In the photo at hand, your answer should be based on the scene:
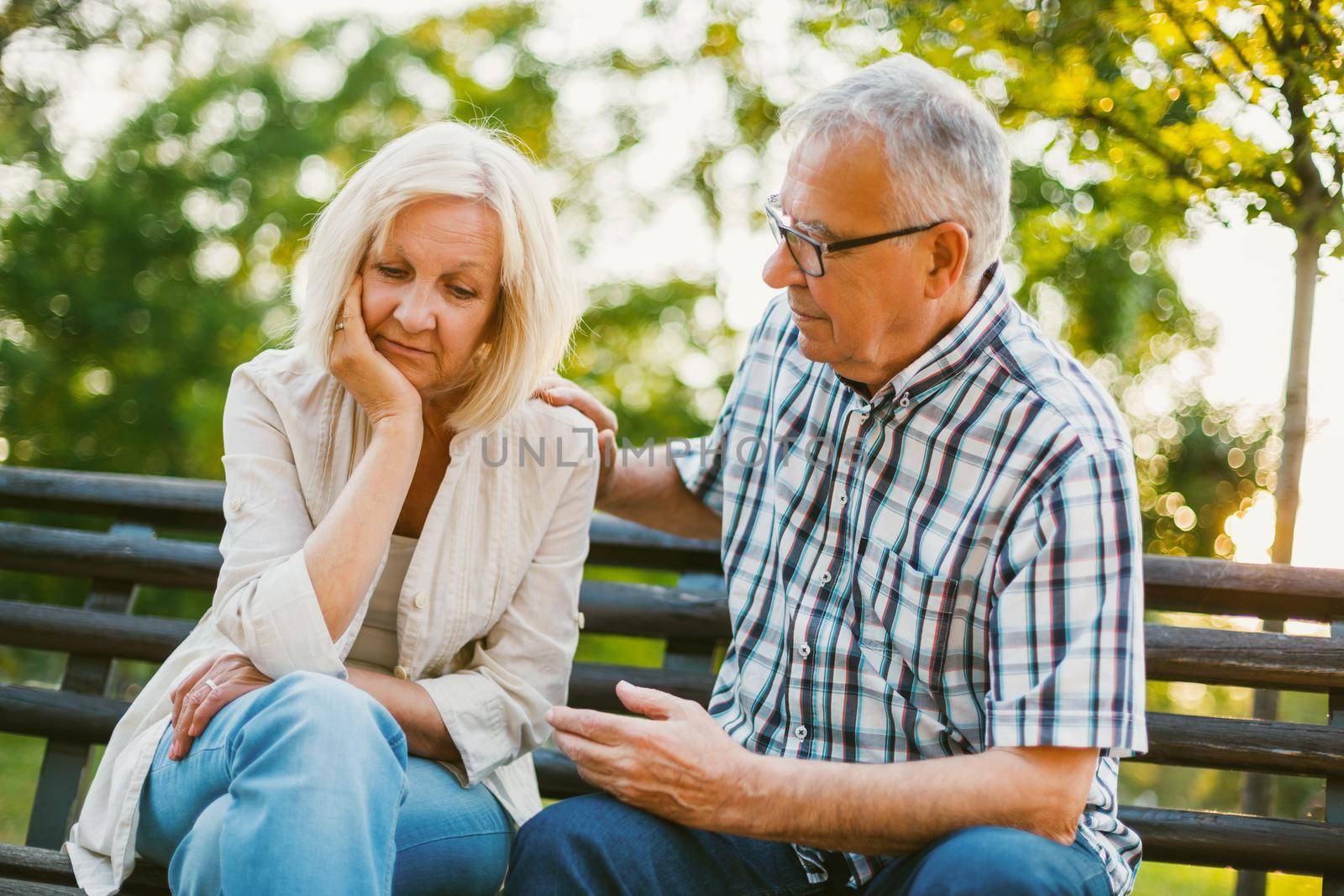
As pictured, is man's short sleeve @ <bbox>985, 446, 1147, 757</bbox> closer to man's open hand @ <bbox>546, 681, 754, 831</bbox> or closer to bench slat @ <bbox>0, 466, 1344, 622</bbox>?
man's open hand @ <bbox>546, 681, 754, 831</bbox>

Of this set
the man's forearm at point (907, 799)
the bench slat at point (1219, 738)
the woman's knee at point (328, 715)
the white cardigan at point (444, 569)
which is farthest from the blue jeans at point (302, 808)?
the bench slat at point (1219, 738)

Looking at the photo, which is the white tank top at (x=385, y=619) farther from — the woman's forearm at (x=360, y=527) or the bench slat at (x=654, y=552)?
the bench slat at (x=654, y=552)

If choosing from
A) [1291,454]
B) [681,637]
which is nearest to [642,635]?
[681,637]

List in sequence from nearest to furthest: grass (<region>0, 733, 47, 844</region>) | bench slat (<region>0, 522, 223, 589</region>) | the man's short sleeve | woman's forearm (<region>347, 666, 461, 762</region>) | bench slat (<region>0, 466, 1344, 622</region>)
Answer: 1. the man's short sleeve
2. woman's forearm (<region>347, 666, 461, 762</region>)
3. bench slat (<region>0, 466, 1344, 622</region>)
4. bench slat (<region>0, 522, 223, 589</region>)
5. grass (<region>0, 733, 47, 844</region>)

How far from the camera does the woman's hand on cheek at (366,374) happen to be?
2.05 m

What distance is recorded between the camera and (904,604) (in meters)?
1.92

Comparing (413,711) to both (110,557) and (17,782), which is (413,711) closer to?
(110,557)

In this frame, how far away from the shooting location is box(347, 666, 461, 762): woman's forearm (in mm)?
1994

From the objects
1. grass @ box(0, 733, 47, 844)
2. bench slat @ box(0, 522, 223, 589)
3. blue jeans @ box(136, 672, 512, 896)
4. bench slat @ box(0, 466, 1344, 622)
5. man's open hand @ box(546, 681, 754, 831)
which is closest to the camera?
blue jeans @ box(136, 672, 512, 896)

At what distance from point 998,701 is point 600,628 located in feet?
3.65

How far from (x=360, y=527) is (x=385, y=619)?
0.33 m

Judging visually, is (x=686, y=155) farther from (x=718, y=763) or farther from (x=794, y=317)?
(x=718, y=763)

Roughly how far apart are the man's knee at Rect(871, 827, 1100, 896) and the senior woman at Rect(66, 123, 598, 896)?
80cm

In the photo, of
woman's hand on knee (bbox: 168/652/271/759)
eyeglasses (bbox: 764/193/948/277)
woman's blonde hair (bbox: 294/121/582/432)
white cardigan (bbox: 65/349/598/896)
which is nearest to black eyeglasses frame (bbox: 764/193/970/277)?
eyeglasses (bbox: 764/193/948/277)
